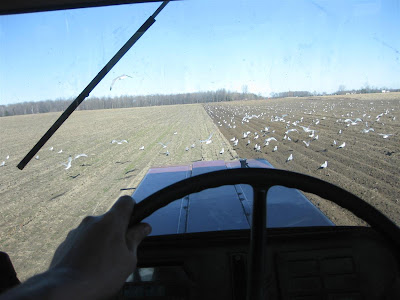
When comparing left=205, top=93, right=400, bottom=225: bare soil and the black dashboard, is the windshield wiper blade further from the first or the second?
left=205, top=93, right=400, bottom=225: bare soil

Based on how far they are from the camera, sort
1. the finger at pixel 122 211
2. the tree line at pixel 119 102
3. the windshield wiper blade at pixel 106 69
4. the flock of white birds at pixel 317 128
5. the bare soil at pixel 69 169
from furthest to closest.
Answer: the flock of white birds at pixel 317 128 → the bare soil at pixel 69 169 → the tree line at pixel 119 102 → the windshield wiper blade at pixel 106 69 → the finger at pixel 122 211

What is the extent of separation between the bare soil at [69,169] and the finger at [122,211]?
54.2 inches

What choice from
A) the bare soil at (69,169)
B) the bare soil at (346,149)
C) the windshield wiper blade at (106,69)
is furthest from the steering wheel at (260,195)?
the bare soil at (346,149)

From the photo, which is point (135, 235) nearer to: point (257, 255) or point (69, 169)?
point (257, 255)

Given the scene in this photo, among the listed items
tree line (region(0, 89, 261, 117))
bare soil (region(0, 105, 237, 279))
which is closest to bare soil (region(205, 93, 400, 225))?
tree line (region(0, 89, 261, 117))

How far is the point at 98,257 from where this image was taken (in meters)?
0.78

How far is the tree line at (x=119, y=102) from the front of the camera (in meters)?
1.89

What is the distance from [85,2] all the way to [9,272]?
4.68 ft

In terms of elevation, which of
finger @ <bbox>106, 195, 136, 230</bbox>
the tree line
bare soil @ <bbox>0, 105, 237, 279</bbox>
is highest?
the tree line

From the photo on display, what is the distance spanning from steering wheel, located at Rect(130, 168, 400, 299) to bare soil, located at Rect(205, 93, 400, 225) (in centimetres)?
156

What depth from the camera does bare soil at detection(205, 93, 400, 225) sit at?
129 inches

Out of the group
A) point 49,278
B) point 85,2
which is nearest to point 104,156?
point 85,2

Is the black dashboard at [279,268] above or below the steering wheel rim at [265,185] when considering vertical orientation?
below

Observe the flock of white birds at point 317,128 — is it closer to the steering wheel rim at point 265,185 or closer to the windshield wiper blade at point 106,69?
the steering wheel rim at point 265,185
